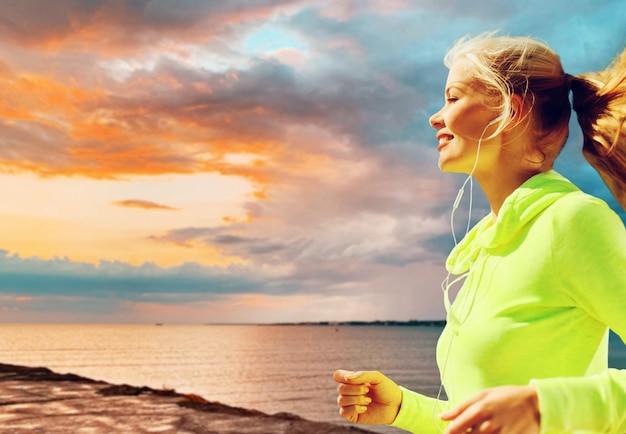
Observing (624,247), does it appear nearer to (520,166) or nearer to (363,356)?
(520,166)

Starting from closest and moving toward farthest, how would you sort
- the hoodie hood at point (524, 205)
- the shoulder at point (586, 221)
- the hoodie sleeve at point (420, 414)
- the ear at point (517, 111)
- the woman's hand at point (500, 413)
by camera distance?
1. the woman's hand at point (500, 413)
2. the shoulder at point (586, 221)
3. the hoodie hood at point (524, 205)
4. the ear at point (517, 111)
5. the hoodie sleeve at point (420, 414)

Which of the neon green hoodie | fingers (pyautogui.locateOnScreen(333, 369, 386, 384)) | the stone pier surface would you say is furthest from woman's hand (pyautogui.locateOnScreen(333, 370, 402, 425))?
the stone pier surface

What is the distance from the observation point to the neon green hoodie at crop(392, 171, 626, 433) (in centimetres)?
113

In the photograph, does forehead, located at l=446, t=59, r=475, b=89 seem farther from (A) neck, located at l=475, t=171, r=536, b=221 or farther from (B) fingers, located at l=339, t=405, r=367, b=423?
(B) fingers, located at l=339, t=405, r=367, b=423

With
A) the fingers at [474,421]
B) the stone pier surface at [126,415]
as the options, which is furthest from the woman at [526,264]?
the stone pier surface at [126,415]

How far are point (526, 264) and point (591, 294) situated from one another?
15 centimetres

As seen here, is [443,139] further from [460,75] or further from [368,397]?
[368,397]

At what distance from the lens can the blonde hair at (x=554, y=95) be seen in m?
1.40

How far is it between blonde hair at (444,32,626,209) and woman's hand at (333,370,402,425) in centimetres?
64

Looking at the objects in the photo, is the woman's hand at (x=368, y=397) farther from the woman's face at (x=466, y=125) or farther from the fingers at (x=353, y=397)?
the woman's face at (x=466, y=125)

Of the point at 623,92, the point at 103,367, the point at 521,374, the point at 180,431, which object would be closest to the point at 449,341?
the point at 521,374

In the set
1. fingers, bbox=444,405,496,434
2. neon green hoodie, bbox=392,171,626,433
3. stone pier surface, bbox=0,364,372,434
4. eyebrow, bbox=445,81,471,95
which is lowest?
stone pier surface, bbox=0,364,372,434

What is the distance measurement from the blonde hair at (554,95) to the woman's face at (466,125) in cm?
2

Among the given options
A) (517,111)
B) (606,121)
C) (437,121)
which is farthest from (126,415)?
(606,121)
